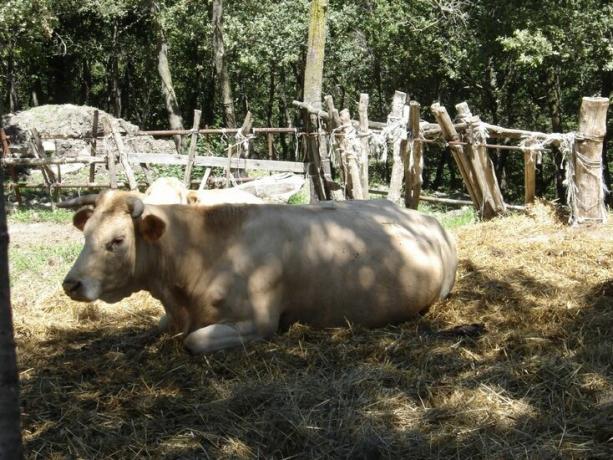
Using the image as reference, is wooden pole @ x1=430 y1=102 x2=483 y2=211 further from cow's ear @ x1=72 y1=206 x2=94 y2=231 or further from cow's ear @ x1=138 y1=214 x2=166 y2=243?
cow's ear @ x1=72 y1=206 x2=94 y2=231

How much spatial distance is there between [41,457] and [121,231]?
1718 mm

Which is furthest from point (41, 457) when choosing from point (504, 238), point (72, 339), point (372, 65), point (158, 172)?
point (372, 65)

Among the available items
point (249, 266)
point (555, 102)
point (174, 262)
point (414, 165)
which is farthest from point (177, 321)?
point (555, 102)

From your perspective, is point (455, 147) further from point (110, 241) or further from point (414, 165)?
point (110, 241)

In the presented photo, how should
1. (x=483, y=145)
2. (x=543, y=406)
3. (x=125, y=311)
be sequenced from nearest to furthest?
(x=543, y=406) → (x=125, y=311) → (x=483, y=145)

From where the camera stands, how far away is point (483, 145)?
9.41 meters

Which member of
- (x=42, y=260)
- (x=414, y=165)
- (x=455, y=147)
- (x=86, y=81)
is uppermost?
(x=86, y=81)

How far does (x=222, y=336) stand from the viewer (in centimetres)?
487

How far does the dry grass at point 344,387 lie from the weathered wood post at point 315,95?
6994 mm

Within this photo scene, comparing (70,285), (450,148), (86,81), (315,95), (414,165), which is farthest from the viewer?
(86,81)

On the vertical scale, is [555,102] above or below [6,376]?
above

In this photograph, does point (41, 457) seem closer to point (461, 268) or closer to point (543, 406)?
point (543, 406)

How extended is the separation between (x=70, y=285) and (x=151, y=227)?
69 centimetres

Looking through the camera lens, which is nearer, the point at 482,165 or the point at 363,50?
the point at 482,165
